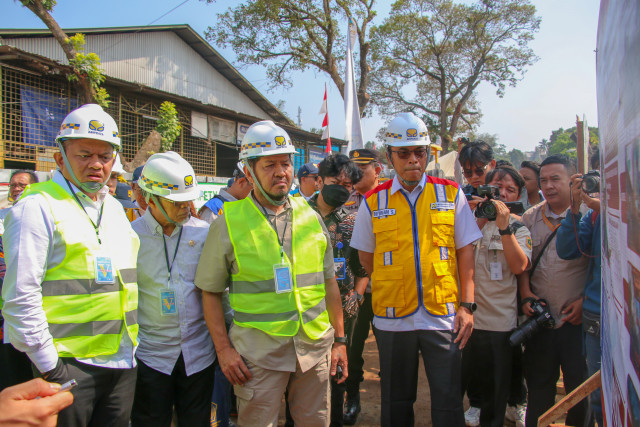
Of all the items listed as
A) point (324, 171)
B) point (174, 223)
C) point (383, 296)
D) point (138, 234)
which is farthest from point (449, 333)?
point (138, 234)

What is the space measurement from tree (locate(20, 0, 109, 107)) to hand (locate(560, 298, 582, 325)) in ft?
35.0

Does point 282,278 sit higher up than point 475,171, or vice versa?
point 475,171

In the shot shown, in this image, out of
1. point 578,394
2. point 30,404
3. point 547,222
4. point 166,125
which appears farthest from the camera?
point 166,125

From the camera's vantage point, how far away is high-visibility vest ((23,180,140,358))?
1.78 meters

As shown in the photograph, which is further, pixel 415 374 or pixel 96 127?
pixel 415 374

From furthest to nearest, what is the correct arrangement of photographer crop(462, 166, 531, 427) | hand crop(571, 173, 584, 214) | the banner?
photographer crop(462, 166, 531, 427), hand crop(571, 173, 584, 214), the banner

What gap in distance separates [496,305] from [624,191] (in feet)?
7.05

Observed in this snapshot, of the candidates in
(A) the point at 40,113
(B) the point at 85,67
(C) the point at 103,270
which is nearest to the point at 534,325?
(C) the point at 103,270

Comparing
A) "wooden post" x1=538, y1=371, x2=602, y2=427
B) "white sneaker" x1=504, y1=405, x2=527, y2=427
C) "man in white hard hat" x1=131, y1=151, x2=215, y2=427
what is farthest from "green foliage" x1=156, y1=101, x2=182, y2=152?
"wooden post" x1=538, y1=371, x2=602, y2=427

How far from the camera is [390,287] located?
2416mm

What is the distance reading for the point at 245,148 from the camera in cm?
223

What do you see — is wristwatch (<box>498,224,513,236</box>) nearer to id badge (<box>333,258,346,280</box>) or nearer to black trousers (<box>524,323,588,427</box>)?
black trousers (<box>524,323,588,427</box>)

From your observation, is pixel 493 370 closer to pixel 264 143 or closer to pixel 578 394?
pixel 578 394

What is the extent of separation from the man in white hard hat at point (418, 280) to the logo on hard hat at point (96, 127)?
1.64m
